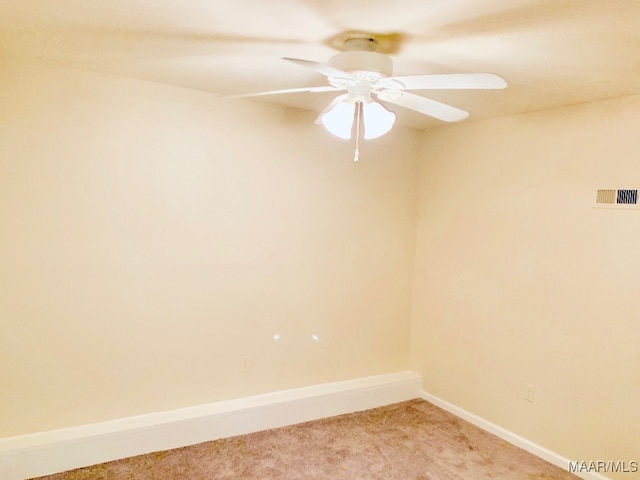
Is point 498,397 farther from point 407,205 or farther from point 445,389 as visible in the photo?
point 407,205

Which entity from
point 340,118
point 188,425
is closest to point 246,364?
point 188,425

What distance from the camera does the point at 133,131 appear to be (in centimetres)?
270

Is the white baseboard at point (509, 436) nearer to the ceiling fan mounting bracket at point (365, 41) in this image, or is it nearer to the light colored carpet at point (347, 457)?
the light colored carpet at point (347, 457)

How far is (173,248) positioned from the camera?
2.87m

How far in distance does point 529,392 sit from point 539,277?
802 mm

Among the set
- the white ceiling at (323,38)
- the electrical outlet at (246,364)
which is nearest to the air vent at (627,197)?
the white ceiling at (323,38)

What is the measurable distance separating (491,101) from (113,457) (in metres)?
3.27

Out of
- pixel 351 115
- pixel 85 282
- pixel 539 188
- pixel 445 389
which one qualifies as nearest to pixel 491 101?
pixel 539 188

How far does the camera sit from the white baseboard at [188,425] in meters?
2.43

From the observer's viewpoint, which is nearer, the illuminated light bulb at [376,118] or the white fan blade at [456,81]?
the white fan blade at [456,81]

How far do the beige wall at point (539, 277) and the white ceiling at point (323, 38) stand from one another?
0.43 m

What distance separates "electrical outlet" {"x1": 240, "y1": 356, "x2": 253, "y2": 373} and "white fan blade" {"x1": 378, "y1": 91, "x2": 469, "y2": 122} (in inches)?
82.0

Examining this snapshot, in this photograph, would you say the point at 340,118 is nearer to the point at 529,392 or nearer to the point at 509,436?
the point at 529,392

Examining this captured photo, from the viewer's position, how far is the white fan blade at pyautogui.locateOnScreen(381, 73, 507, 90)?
5.22 ft
